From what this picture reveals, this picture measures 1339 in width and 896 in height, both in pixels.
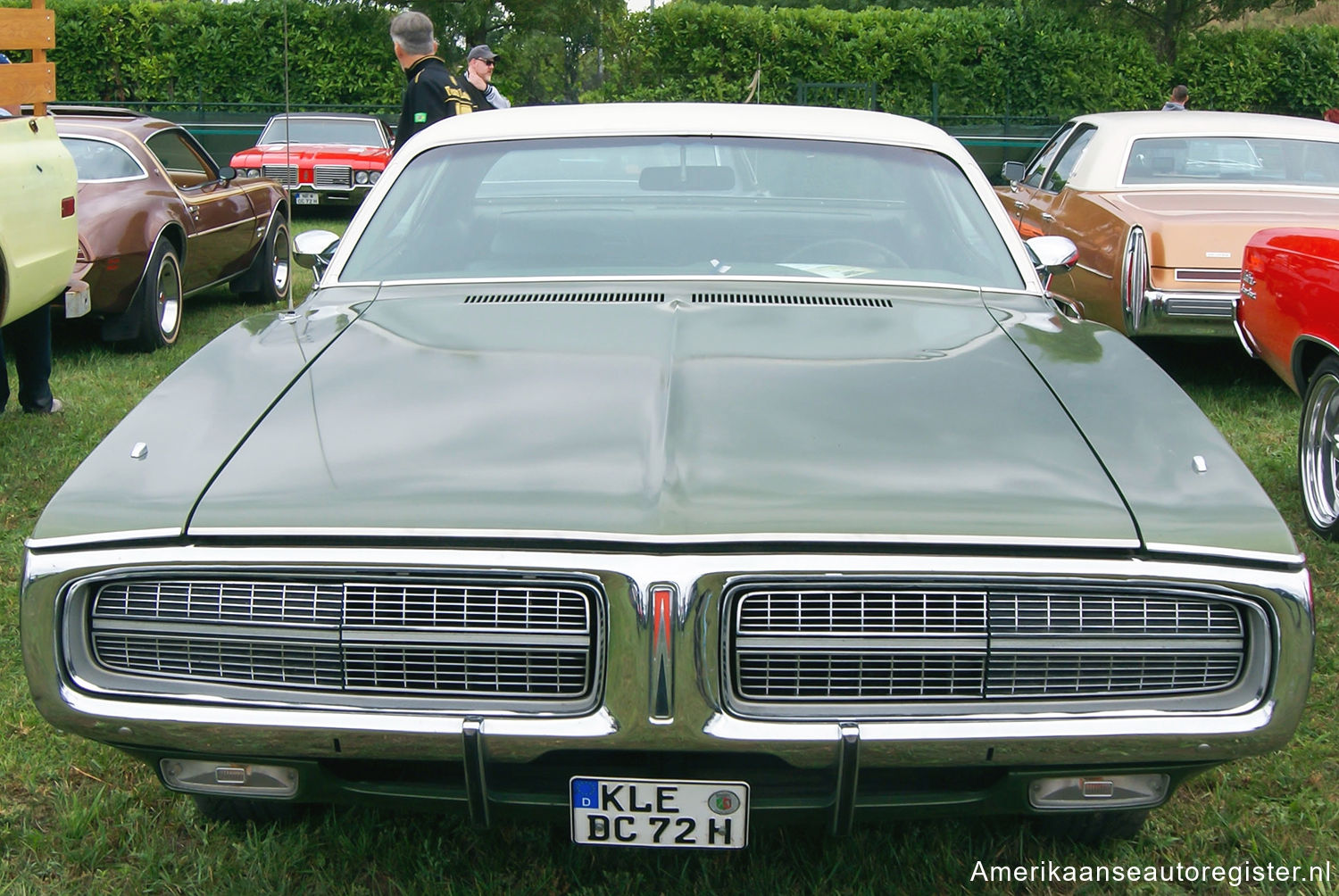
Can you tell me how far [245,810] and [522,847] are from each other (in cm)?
55

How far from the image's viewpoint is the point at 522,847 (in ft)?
8.48

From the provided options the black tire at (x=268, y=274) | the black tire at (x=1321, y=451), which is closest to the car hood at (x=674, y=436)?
the black tire at (x=1321, y=451)

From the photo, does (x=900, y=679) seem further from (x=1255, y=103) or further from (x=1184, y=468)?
(x=1255, y=103)

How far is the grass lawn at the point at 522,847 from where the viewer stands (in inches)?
96.5

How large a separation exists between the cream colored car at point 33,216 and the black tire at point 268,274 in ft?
12.2

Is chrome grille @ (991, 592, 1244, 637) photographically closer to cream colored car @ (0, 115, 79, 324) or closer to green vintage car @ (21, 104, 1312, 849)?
green vintage car @ (21, 104, 1312, 849)

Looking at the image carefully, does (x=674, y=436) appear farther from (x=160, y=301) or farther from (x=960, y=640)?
(x=160, y=301)

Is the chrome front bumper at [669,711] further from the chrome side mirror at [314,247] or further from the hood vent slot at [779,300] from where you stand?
the chrome side mirror at [314,247]

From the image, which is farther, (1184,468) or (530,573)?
(1184,468)

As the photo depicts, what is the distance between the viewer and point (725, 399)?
7.72 ft

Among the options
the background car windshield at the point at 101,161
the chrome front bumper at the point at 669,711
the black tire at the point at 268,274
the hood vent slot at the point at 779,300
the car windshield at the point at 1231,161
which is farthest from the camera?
the black tire at the point at 268,274

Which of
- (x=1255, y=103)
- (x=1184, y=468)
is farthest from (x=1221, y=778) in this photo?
(x=1255, y=103)

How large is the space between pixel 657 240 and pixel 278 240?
7656 mm
